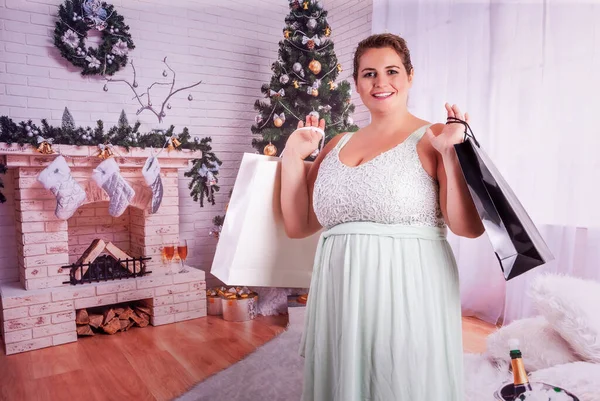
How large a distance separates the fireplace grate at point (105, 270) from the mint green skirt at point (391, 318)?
2476 mm

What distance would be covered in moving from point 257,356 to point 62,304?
135 cm

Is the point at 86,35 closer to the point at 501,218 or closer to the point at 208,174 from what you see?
the point at 208,174

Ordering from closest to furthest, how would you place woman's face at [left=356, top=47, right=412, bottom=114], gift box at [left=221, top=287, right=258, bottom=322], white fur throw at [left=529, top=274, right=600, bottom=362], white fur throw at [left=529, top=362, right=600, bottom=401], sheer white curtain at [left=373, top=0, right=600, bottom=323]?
woman's face at [left=356, top=47, right=412, bottom=114]
white fur throw at [left=529, top=362, right=600, bottom=401]
white fur throw at [left=529, top=274, right=600, bottom=362]
sheer white curtain at [left=373, top=0, right=600, bottom=323]
gift box at [left=221, top=287, right=258, bottom=322]

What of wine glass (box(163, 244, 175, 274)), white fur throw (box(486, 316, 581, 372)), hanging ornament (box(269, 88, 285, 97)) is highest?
hanging ornament (box(269, 88, 285, 97))

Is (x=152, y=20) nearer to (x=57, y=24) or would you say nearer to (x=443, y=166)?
(x=57, y=24)

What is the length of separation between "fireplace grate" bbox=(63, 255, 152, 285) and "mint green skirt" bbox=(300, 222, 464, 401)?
8.12 ft

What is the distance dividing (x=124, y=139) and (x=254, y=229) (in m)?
2.17

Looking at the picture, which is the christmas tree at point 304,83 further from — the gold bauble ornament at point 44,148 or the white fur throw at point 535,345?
the white fur throw at point 535,345

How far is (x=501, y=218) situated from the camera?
0.98m

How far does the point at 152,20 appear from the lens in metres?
3.86

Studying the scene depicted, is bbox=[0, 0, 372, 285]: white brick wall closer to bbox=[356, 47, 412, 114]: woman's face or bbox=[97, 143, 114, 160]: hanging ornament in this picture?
bbox=[97, 143, 114, 160]: hanging ornament

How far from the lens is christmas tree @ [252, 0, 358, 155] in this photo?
3.61 meters

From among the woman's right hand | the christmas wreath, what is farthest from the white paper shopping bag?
the christmas wreath

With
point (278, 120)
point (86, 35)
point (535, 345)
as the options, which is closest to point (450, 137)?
point (535, 345)
